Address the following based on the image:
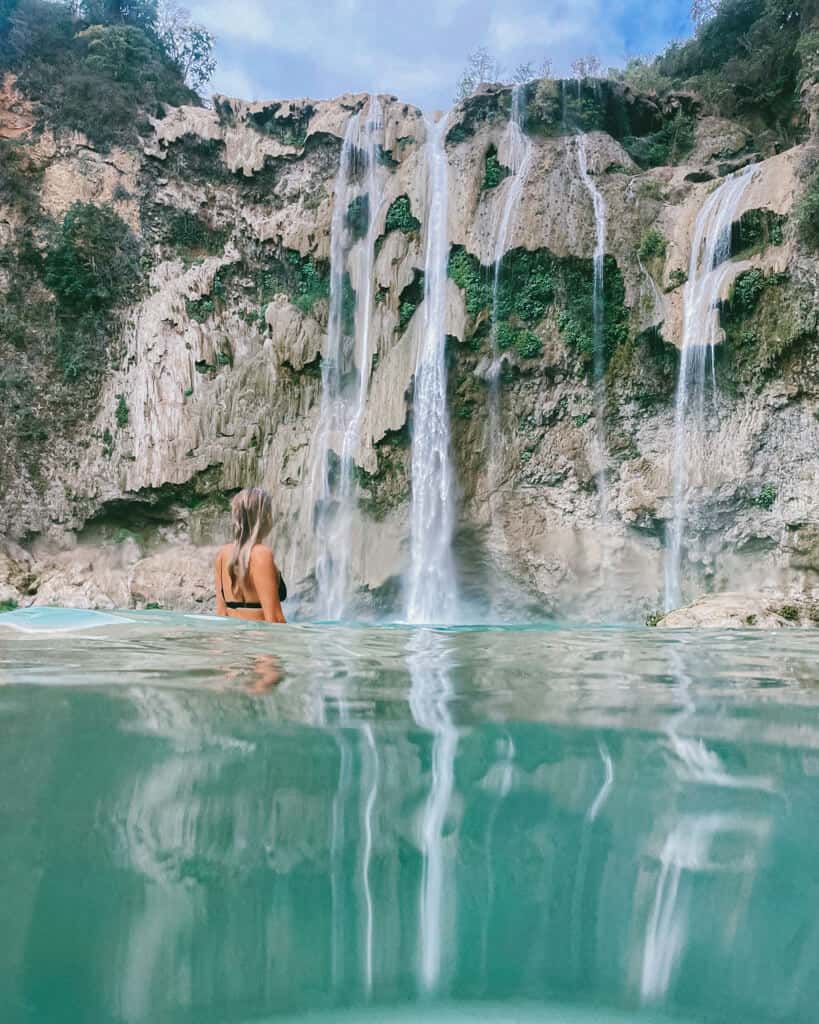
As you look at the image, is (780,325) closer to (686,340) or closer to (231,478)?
(686,340)

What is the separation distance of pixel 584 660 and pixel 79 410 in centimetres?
1922

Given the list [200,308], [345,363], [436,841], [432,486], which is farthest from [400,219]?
[436,841]

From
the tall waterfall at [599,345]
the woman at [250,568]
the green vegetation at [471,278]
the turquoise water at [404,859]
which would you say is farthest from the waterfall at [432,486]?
the turquoise water at [404,859]

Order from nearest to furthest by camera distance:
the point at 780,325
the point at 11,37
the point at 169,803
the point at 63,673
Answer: the point at 169,803, the point at 63,673, the point at 780,325, the point at 11,37

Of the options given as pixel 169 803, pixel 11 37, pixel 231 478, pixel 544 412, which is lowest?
pixel 169 803

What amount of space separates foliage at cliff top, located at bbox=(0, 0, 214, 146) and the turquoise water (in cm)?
2376

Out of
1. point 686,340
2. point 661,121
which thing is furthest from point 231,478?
point 661,121

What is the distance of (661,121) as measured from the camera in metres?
19.7

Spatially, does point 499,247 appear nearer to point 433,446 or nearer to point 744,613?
point 433,446

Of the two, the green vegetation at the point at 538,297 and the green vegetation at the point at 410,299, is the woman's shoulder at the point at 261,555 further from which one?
the green vegetation at the point at 410,299

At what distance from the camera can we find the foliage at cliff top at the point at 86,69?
22.0 metres

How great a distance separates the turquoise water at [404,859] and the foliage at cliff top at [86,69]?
2376cm

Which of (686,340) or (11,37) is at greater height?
(11,37)

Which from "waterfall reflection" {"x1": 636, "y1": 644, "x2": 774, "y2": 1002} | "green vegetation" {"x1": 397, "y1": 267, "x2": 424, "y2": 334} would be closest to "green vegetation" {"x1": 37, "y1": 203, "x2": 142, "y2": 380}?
"green vegetation" {"x1": 397, "y1": 267, "x2": 424, "y2": 334}
